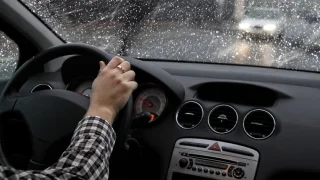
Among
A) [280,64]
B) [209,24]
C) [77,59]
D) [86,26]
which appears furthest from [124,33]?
[280,64]

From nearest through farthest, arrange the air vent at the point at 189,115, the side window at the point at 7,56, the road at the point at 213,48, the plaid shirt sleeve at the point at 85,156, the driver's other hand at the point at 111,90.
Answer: the plaid shirt sleeve at the point at 85,156 < the driver's other hand at the point at 111,90 < the air vent at the point at 189,115 < the road at the point at 213,48 < the side window at the point at 7,56

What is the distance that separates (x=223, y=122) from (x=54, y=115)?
852mm

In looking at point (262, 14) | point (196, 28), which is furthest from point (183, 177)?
point (262, 14)

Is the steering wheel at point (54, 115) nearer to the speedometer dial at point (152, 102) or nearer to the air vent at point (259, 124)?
the speedometer dial at point (152, 102)

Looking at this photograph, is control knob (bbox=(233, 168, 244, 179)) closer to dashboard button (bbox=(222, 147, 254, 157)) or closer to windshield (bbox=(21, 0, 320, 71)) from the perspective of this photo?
dashboard button (bbox=(222, 147, 254, 157))

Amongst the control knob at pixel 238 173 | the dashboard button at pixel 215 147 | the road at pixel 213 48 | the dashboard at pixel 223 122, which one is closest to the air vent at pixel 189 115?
the dashboard at pixel 223 122

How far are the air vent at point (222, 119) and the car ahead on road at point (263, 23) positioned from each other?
2.15 feet

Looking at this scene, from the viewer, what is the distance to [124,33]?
3510mm

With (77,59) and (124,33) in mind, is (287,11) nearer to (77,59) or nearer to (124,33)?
(124,33)

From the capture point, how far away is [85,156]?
184cm

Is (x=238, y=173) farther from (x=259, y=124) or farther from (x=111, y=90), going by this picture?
(x=111, y=90)

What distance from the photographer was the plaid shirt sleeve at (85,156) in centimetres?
173

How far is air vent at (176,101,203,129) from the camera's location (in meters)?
2.74

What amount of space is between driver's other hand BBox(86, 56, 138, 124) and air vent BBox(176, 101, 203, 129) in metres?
0.63
